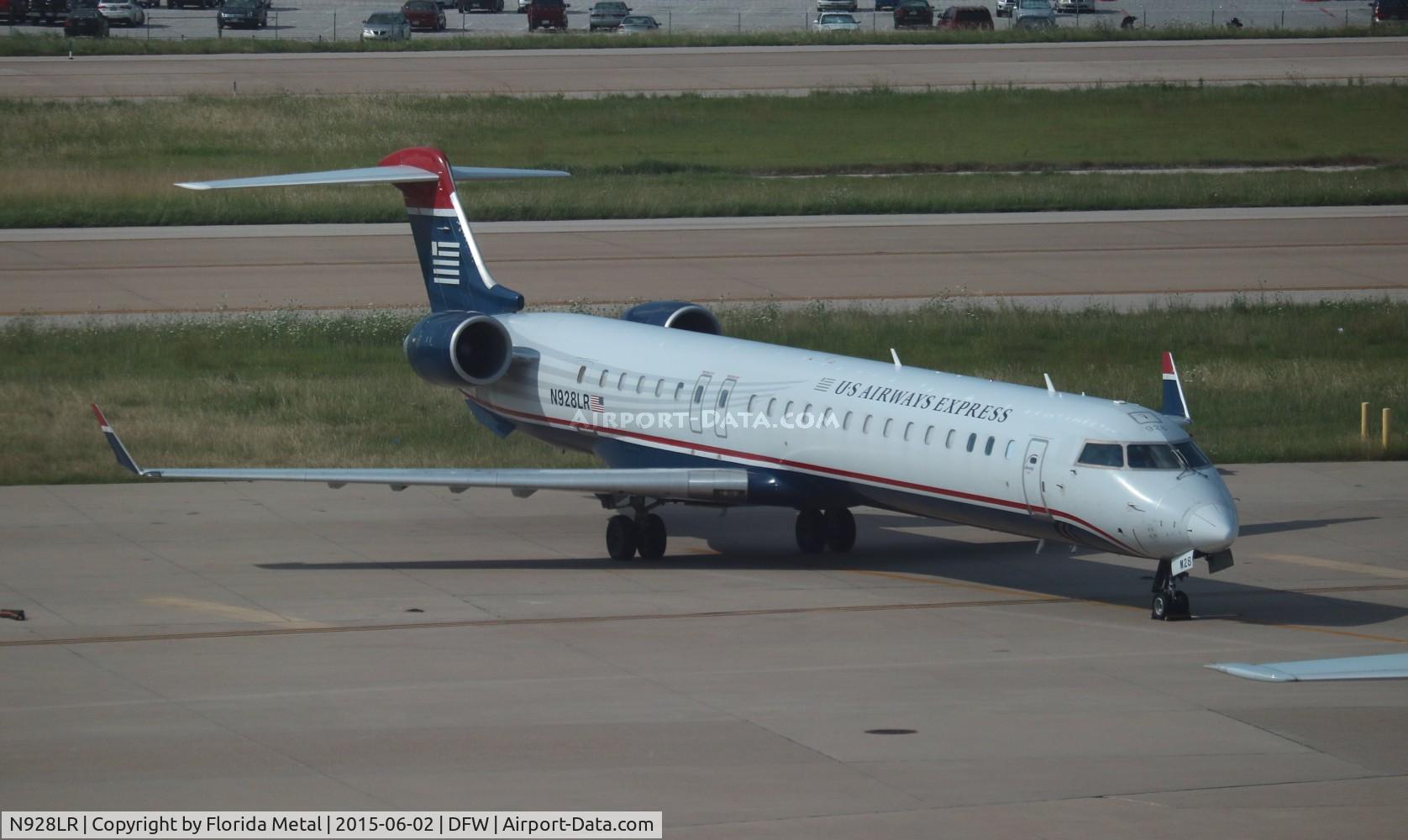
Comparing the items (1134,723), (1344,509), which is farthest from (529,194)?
(1134,723)

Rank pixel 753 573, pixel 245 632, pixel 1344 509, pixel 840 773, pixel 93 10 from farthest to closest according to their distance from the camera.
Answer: pixel 93 10, pixel 1344 509, pixel 753 573, pixel 245 632, pixel 840 773

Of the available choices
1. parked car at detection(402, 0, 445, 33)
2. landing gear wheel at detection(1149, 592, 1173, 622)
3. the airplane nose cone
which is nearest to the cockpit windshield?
the airplane nose cone

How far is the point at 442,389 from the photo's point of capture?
32.9 metres

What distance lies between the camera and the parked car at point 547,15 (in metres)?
91.6

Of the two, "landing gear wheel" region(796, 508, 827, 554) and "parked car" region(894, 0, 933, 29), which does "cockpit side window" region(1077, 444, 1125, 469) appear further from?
"parked car" region(894, 0, 933, 29)

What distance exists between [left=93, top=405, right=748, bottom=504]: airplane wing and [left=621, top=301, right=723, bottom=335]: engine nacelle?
4431 millimetres

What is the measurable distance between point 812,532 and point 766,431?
5.75ft

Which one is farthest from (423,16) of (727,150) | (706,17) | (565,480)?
(565,480)

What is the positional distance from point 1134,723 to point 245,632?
354 inches

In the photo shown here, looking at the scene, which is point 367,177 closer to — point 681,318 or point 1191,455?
point 681,318

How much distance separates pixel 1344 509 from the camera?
2595cm

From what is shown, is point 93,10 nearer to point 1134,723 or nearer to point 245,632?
point 245,632

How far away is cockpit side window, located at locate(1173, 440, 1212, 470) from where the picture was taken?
19703 millimetres

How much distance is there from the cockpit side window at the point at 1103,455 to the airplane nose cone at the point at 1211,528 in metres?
0.99
